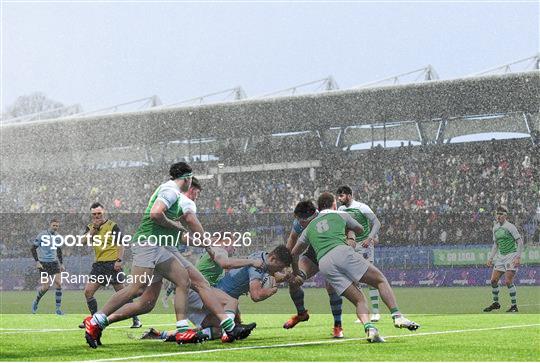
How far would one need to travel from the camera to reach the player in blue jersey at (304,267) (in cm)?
1378

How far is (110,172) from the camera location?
56031 millimetres

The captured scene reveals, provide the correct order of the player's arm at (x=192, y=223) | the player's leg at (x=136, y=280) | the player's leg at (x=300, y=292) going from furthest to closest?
the player's leg at (x=300, y=292), the player's leg at (x=136, y=280), the player's arm at (x=192, y=223)

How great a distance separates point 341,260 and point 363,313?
2.37 ft

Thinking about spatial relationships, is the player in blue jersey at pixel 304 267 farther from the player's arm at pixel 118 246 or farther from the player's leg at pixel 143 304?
the player's arm at pixel 118 246

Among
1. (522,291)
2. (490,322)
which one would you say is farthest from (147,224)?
(522,291)

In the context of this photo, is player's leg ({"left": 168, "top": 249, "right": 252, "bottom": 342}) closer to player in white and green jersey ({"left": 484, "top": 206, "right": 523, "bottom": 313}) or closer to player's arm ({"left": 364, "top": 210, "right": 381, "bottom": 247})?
player's arm ({"left": 364, "top": 210, "right": 381, "bottom": 247})

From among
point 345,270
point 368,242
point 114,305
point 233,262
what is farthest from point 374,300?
point 114,305

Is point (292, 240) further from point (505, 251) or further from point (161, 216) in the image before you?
point (505, 251)

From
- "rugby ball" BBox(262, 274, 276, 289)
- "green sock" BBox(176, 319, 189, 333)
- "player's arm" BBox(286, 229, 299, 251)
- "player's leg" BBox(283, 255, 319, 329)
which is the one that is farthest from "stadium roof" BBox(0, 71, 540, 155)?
"green sock" BBox(176, 319, 189, 333)

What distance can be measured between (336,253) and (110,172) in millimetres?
44441

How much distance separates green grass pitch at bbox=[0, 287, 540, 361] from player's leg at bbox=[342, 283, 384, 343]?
0.47ft

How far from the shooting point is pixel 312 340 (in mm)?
13531

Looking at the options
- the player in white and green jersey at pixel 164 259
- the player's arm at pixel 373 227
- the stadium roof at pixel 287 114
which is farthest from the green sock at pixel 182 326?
the stadium roof at pixel 287 114

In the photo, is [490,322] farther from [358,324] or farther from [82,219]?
[82,219]
